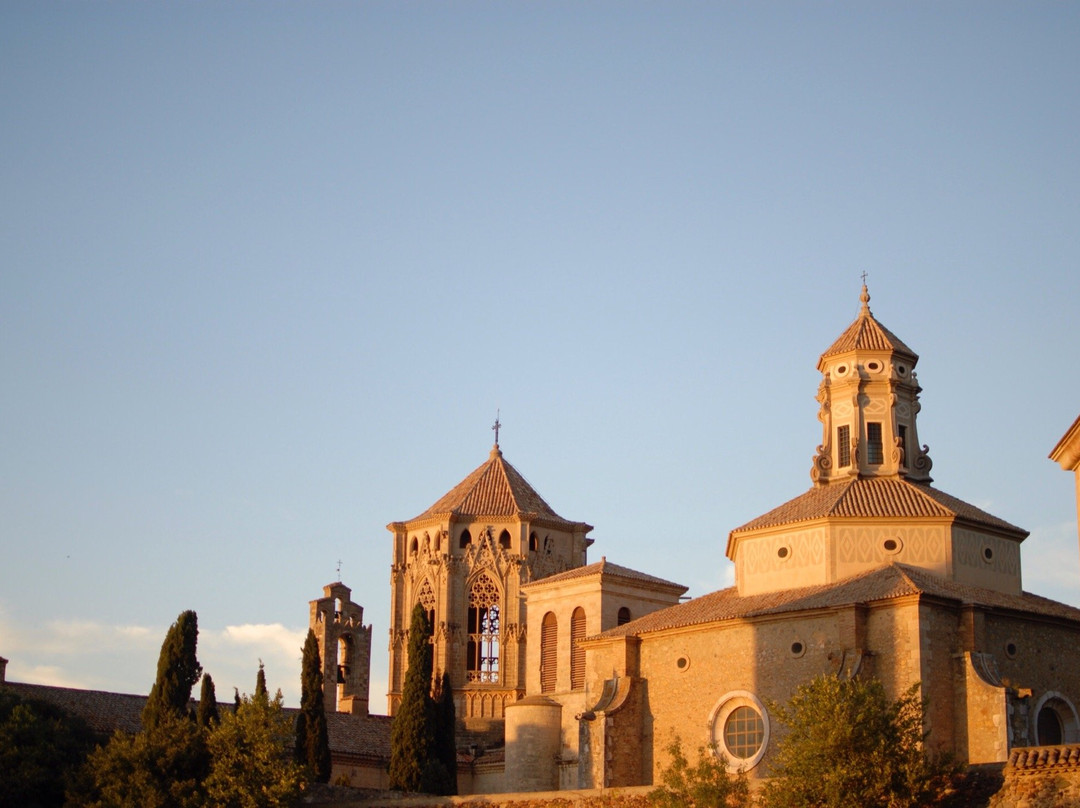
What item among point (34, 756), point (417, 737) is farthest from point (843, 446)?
point (34, 756)

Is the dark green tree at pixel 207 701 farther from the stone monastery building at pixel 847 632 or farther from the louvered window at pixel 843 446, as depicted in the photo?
the louvered window at pixel 843 446

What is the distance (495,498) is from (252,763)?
88.9ft

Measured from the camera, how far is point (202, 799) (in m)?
36.5

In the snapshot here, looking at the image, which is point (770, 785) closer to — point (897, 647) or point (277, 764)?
point (897, 647)

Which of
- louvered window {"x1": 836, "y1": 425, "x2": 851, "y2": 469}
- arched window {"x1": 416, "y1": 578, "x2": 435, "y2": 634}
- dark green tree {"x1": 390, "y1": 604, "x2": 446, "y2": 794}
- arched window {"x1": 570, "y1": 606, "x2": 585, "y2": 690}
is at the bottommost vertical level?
dark green tree {"x1": 390, "y1": 604, "x2": 446, "y2": 794}

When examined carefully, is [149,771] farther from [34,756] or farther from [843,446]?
[843,446]

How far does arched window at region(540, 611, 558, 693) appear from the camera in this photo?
55625 millimetres

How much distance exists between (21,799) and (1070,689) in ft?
83.2

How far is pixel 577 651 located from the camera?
5444 centimetres

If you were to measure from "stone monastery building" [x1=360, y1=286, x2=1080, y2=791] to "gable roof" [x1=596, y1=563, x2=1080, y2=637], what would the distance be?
7 cm

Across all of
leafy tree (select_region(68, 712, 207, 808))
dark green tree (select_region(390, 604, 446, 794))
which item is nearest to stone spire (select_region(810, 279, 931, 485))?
dark green tree (select_region(390, 604, 446, 794))

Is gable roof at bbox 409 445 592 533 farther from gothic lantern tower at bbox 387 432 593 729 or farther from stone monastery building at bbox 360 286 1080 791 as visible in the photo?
stone monastery building at bbox 360 286 1080 791

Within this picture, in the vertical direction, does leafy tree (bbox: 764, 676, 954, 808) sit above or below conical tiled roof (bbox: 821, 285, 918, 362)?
below

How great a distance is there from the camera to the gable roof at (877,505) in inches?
1597
